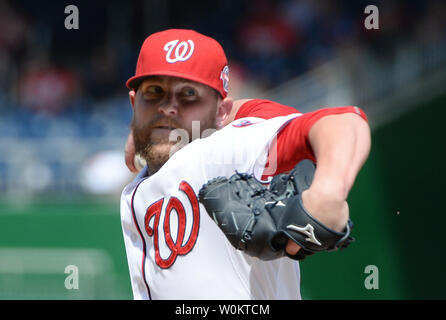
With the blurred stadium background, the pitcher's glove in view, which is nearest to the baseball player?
the pitcher's glove

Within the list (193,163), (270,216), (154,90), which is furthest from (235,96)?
(270,216)

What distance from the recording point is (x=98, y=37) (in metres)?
10.5

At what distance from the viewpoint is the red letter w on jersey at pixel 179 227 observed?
1.89 m

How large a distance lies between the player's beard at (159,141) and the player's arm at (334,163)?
1.73ft

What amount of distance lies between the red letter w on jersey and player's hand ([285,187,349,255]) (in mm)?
555

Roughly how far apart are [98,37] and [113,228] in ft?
16.0

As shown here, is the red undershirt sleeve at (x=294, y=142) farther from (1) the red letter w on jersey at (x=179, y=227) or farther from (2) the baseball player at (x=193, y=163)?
(1) the red letter w on jersey at (x=179, y=227)

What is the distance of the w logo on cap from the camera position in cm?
199

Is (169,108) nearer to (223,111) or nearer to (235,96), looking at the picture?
(223,111)

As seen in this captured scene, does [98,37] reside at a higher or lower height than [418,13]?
higher

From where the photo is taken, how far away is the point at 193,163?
6.35ft

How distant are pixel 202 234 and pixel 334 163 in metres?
0.56
